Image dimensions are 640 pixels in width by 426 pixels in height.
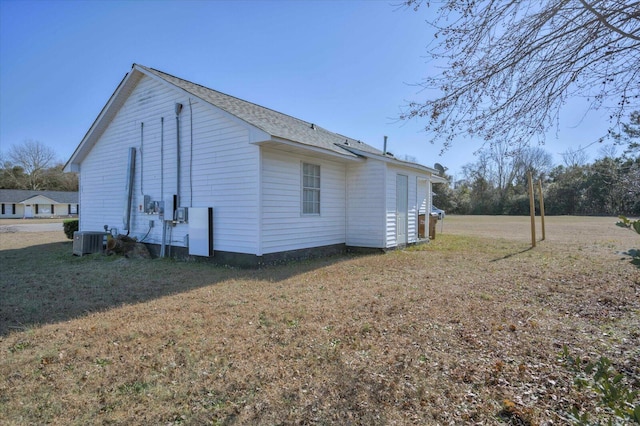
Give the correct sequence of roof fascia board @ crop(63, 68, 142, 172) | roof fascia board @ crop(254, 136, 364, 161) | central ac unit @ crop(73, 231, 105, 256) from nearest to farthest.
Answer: roof fascia board @ crop(254, 136, 364, 161)
central ac unit @ crop(73, 231, 105, 256)
roof fascia board @ crop(63, 68, 142, 172)

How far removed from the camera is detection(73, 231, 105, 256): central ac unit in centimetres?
1024

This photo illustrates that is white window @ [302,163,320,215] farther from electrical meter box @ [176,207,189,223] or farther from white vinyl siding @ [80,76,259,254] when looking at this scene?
electrical meter box @ [176,207,189,223]

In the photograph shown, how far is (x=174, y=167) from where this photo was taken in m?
9.83

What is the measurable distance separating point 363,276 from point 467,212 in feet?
155

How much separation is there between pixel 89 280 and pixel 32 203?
184 ft

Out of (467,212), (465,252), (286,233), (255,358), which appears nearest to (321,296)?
(255,358)

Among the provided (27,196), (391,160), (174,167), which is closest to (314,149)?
(391,160)

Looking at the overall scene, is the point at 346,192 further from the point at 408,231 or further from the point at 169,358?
the point at 169,358

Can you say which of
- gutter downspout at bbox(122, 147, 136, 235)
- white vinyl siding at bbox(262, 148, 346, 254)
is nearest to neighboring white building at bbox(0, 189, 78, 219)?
gutter downspout at bbox(122, 147, 136, 235)

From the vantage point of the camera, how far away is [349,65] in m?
7.07

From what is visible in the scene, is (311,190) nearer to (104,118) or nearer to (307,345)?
(307,345)

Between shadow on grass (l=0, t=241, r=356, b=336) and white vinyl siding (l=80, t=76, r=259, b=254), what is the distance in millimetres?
1094

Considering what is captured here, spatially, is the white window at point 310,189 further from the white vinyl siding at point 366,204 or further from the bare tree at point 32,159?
the bare tree at point 32,159

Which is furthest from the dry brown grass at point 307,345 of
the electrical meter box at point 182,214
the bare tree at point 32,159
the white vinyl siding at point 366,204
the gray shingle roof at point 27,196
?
the bare tree at point 32,159
